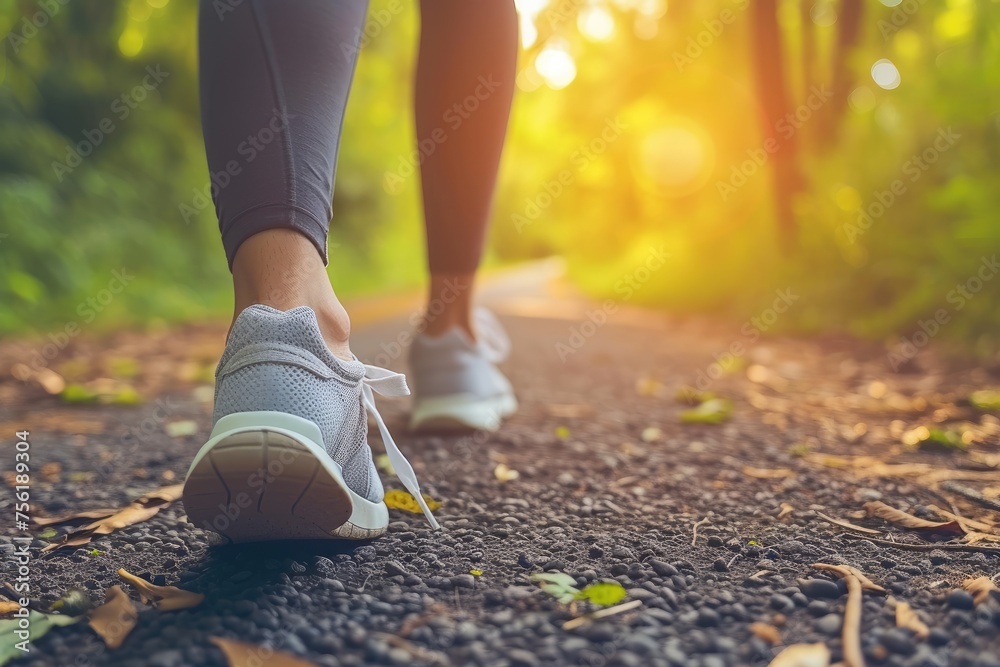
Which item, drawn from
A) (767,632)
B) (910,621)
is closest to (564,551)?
(767,632)

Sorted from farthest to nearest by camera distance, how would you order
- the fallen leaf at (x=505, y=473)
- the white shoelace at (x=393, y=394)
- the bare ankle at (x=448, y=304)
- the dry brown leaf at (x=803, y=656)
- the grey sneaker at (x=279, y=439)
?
1. the bare ankle at (x=448, y=304)
2. the fallen leaf at (x=505, y=473)
3. the white shoelace at (x=393, y=394)
4. the grey sneaker at (x=279, y=439)
5. the dry brown leaf at (x=803, y=656)

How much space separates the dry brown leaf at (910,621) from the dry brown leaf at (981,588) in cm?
8

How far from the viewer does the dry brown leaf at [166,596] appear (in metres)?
0.87

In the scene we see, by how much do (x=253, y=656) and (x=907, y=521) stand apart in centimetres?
98

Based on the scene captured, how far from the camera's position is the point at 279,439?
841 millimetres

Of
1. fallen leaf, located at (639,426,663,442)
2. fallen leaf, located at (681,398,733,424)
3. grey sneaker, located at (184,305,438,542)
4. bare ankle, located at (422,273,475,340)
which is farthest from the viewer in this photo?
fallen leaf, located at (681,398,733,424)

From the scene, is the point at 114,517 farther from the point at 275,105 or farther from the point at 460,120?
the point at 460,120

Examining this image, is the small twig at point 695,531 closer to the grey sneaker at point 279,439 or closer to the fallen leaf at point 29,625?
the grey sneaker at point 279,439

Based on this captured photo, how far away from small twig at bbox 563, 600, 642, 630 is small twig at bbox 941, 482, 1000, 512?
0.76 m

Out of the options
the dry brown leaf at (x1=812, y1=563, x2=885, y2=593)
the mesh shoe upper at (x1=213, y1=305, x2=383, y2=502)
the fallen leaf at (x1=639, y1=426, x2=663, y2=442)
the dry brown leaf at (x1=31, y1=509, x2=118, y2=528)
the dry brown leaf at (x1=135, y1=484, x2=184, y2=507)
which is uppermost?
the fallen leaf at (x1=639, y1=426, x2=663, y2=442)

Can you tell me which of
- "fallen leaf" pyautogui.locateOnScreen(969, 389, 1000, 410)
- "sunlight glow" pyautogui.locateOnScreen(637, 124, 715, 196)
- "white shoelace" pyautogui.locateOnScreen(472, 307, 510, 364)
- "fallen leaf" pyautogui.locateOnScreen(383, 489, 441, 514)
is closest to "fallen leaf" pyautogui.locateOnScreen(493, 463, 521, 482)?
"fallen leaf" pyautogui.locateOnScreen(383, 489, 441, 514)

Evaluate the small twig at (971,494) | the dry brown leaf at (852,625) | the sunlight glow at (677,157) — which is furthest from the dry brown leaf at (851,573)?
the sunlight glow at (677,157)

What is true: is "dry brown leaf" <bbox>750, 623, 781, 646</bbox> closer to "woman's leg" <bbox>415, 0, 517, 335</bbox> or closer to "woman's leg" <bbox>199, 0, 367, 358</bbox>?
"woman's leg" <bbox>199, 0, 367, 358</bbox>

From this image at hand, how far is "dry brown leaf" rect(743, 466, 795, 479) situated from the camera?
1.49 m
